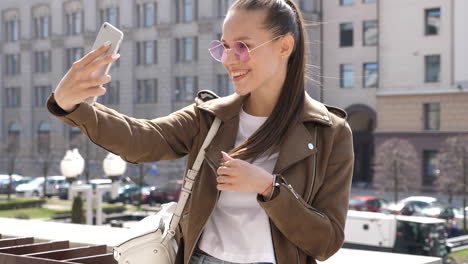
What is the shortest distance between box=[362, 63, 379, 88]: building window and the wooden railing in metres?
46.0

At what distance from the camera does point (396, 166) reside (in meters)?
41.2

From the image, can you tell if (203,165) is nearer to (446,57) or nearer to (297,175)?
(297,175)

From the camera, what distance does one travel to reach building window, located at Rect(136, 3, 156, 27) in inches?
2353

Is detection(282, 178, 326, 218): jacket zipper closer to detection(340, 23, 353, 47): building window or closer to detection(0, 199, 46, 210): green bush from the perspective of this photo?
detection(0, 199, 46, 210): green bush

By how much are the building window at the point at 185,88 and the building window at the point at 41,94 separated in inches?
601

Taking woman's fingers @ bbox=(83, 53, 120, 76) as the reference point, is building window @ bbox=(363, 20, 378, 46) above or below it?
above

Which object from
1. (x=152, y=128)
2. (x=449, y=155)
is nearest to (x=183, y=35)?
(x=449, y=155)

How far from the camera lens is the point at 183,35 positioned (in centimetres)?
5756

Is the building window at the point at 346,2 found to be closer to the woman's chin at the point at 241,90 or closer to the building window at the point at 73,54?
the building window at the point at 73,54

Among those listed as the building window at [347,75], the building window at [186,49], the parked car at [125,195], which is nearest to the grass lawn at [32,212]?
the parked car at [125,195]

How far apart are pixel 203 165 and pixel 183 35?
55.4m

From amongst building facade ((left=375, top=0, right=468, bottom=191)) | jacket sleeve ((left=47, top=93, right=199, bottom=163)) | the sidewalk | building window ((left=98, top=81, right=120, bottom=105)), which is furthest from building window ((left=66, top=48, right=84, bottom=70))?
jacket sleeve ((left=47, top=93, right=199, bottom=163))

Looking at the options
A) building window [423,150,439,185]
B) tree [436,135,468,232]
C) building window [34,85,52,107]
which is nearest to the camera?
tree [436,135,468,232]

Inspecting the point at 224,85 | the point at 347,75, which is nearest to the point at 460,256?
the point at 347,75
